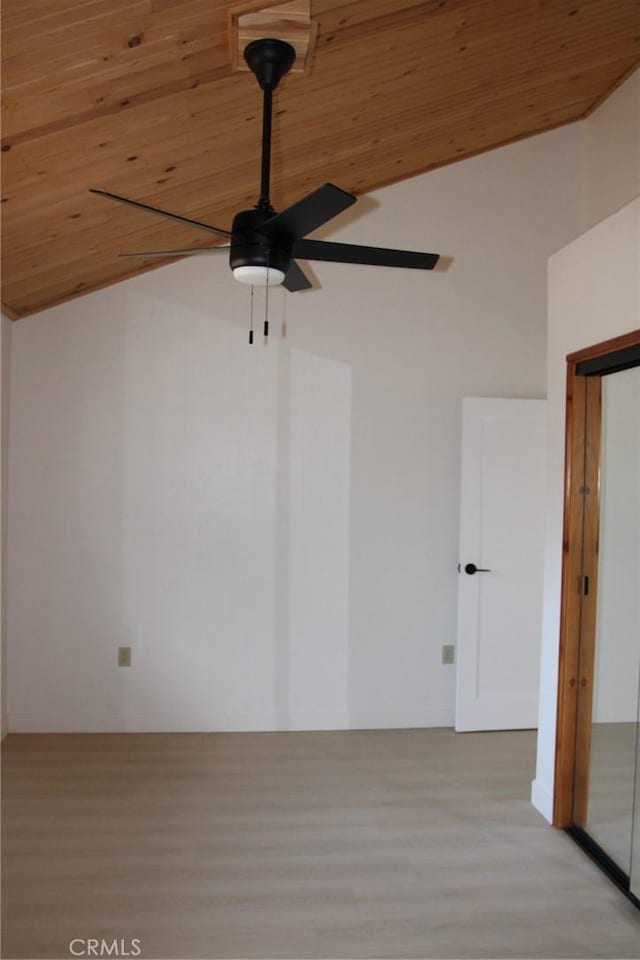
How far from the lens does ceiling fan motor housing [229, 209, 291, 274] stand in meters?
2.22

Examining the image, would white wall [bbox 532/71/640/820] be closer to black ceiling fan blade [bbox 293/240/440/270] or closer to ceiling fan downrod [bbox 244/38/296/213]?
black ceiling fan blade [bbox 293/240/440/270]

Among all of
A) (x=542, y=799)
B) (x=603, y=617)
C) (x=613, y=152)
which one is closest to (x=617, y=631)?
(x=603, y=617)

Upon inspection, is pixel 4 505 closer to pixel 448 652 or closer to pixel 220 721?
pixel 220 721

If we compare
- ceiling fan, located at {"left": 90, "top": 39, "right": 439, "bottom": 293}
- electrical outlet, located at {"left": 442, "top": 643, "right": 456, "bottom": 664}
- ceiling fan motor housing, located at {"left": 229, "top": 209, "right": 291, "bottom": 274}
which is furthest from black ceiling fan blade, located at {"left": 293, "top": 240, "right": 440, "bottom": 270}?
electrical outlet, located at {"left": 442, "top": 643, "right": 456, "bottom": 664}

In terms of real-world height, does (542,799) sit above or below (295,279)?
below

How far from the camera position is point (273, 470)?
4.52m

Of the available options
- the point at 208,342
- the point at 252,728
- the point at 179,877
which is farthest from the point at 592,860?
the point at 208,342

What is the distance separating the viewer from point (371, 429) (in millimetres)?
4578

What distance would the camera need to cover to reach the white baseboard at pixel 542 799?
11.1 feet

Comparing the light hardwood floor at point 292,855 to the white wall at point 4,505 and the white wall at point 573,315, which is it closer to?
the white wall at point 4,505

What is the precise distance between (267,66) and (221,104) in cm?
35

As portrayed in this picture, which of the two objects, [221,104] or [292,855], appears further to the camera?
[292,855]

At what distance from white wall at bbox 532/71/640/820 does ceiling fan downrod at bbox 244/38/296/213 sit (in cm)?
141

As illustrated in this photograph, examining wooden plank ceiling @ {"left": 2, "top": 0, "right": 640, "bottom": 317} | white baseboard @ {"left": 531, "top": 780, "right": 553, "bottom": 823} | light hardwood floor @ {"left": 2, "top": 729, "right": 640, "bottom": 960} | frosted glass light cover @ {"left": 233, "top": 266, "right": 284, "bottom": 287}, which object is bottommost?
light hardwood floor @ {"left": 2, "top": 729, "right": 640, "bottom": 960}
